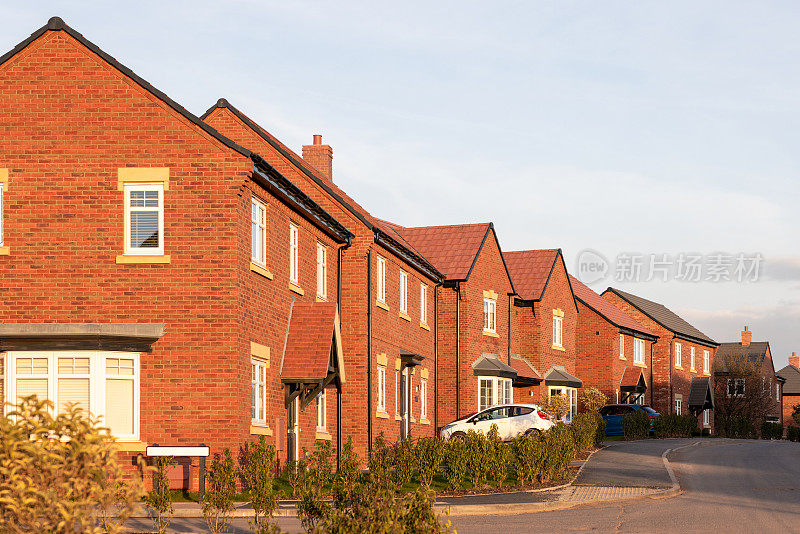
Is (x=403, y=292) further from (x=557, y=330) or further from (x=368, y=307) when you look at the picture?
(x=557, y=330)

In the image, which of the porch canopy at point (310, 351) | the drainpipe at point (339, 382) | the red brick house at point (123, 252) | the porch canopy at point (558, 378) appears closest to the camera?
the red brick house at point (123, 252)

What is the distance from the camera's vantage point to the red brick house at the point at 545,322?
45.2 meters

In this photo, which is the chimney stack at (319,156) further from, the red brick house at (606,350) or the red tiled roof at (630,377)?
the red tiled roof at (630,377)

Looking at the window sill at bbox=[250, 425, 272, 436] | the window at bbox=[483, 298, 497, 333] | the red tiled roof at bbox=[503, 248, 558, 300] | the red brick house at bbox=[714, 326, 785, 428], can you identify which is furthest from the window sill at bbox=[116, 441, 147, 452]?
the red brick house at bbox=[714, 326, 785, 428]

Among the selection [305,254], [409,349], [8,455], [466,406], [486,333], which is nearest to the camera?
[8,455]

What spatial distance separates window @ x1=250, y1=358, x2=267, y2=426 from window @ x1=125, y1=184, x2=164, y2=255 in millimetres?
3131

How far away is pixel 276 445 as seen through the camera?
21594 mm

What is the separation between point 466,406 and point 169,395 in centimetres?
2039

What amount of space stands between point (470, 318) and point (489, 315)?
2.80 m

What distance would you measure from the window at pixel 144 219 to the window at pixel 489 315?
885 inches

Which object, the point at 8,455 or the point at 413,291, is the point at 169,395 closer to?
the point at 8,455

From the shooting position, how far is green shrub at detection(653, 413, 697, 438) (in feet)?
155

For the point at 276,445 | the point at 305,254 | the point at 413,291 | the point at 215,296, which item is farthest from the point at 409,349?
the point at 215,296

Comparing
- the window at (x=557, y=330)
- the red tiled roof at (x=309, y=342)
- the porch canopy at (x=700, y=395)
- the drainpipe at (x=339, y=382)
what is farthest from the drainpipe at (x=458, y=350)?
the porch canopy at (x=700, y=395)
